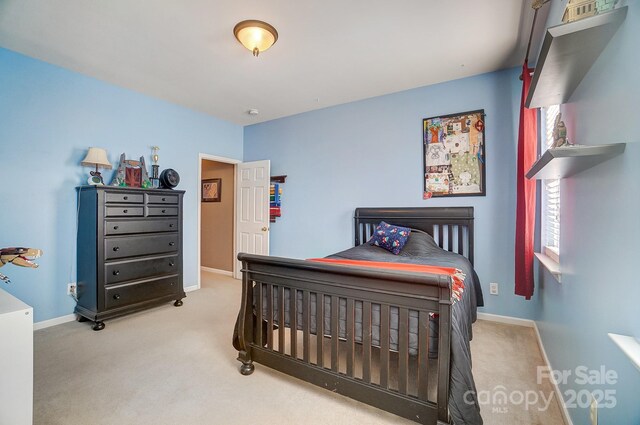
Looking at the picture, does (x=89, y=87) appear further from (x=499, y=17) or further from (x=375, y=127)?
(x=499, y=17)

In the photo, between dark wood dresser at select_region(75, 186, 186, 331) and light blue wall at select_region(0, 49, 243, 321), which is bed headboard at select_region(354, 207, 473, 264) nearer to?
dark wood dresser at select_region(75, 186, 186, 331)

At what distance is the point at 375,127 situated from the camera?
3.70m

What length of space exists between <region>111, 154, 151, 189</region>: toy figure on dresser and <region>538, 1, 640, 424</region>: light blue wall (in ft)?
12.7

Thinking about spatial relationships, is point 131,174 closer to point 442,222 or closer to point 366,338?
point 366,338

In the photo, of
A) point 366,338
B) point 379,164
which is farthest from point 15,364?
point 379,164

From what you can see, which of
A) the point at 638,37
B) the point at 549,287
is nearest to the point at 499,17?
the point at 638,37

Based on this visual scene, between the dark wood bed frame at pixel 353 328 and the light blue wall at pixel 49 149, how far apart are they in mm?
2324

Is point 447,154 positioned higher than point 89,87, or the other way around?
point 89,87

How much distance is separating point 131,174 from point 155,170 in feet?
1.20

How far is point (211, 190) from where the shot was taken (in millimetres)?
5500

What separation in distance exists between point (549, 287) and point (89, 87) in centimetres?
481

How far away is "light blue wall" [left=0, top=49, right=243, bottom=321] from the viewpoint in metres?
2.63

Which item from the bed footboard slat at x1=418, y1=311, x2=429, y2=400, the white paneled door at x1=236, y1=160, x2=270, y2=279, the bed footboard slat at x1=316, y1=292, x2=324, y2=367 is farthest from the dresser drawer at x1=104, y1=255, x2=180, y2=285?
the bed footboard slat at x1=418, y1=311, x2=429, y2=400

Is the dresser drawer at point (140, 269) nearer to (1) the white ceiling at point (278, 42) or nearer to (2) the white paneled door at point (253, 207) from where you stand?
(2) the white paneled door at point (253, 207)
